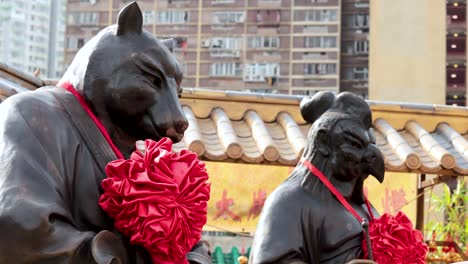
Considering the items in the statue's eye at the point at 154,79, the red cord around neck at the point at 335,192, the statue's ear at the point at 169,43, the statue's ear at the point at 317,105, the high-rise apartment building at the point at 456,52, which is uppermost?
the high-rise apartment building at the point at 456,52

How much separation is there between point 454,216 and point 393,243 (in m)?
7.78

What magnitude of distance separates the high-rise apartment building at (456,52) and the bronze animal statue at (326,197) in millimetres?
24936

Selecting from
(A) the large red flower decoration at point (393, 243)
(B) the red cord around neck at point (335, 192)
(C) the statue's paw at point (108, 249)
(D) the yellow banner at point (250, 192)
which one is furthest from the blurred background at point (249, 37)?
(C) the statue's paw at point (108, 249)

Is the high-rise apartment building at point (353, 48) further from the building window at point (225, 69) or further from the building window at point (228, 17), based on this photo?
the building window at point (225, 69)

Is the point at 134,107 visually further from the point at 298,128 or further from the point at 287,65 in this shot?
the point at 287,65

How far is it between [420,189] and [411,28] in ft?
48.3

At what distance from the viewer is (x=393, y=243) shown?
143 inches

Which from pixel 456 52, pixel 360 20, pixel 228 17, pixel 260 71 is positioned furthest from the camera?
pixel 228 17

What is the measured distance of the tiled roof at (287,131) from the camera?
23.2 ft

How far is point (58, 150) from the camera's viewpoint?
2.12 m

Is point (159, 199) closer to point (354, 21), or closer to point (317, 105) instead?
point (317, 105)

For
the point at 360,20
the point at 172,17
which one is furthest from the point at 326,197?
the point at 172,17

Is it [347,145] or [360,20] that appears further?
[360,20]

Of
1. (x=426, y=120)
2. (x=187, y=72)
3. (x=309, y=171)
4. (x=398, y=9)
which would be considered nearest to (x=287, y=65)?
(x=187, y=72)
